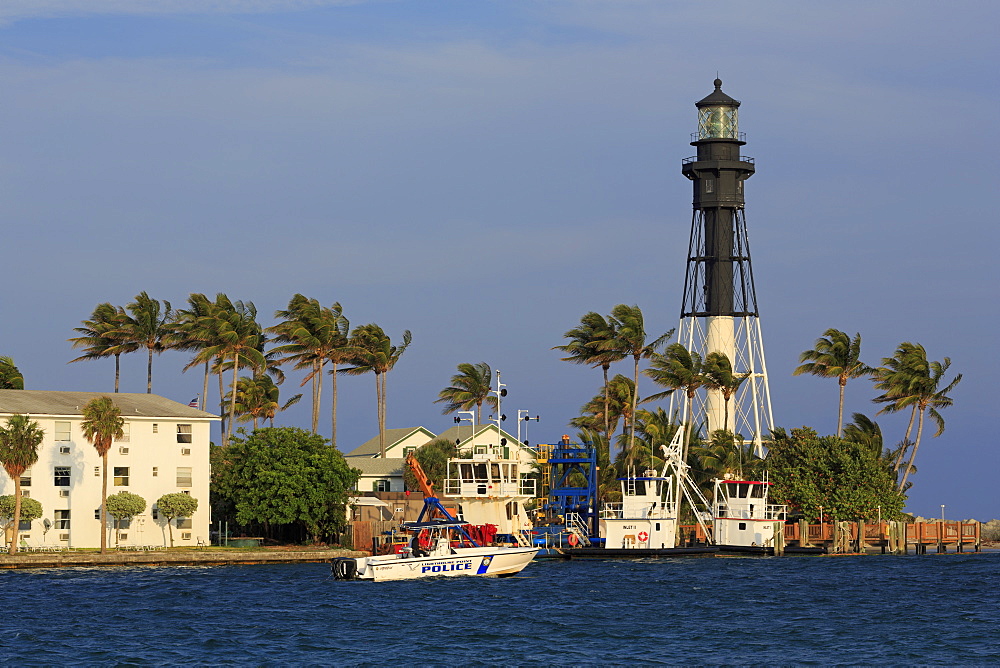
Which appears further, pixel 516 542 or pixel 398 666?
pixel 516 542

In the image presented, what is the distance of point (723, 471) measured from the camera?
10700 cm

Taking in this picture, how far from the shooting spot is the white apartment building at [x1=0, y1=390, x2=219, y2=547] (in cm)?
9356

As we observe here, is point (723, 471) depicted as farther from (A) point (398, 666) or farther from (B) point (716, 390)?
(A) point (398, 666)

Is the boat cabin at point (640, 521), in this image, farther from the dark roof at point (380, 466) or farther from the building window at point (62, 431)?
the dark roof at point (380, 466)

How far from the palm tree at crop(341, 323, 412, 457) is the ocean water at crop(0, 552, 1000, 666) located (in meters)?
43.4

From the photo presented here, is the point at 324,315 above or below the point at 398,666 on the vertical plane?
above

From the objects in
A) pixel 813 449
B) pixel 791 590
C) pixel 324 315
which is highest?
pixel 324 315

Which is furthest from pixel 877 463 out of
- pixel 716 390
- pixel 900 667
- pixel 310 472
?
pixel 900 667

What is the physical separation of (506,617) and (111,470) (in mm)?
43615

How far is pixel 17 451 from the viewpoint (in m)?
86.0

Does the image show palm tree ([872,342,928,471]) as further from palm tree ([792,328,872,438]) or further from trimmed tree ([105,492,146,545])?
trimmed tree ([105,492,146,545])

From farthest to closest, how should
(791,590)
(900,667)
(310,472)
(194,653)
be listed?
(310,472), (791,590), (194,653), (900,667)

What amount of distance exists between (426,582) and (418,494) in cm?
4716

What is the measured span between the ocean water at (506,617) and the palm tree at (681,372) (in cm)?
2511
